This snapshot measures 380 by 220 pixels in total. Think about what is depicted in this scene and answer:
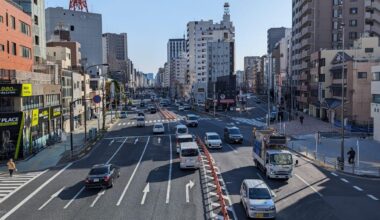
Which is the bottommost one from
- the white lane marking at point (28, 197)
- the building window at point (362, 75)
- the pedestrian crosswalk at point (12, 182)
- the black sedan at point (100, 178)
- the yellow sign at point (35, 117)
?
the pedestrian crosswalk at point (12, 182)

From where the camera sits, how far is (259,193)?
2256cm

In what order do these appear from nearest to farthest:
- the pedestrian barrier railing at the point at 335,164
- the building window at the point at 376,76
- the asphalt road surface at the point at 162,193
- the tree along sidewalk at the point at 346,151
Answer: the asphalt road surface at the point at 162,193
the pedestrian barrier railing at the point at 335,164
the tree along sidewalk at the point at 346,151
the building window at the point at 376,76

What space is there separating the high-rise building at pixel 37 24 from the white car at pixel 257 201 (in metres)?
48.2

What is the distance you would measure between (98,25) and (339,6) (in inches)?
3030

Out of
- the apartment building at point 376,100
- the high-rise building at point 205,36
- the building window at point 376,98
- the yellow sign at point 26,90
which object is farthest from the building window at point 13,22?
the high-rise building at point 205,36

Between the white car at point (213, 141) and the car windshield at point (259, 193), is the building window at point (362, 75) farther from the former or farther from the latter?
the car windshield at point (259, 193)

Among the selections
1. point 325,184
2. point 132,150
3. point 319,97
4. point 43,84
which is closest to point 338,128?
point 319,97

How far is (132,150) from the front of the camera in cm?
4747

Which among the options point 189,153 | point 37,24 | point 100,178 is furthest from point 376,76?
point 37,24

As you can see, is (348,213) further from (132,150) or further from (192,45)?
(192,45)

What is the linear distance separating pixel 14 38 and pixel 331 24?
6886 cm

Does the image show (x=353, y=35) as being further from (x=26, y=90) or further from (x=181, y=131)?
(x=26, y=90)

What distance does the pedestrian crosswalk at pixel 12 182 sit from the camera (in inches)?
1154

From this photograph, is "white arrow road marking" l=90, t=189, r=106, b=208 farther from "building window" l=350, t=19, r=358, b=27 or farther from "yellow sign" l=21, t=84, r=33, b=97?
"building window" l=350, t=19, r=358, b=27
